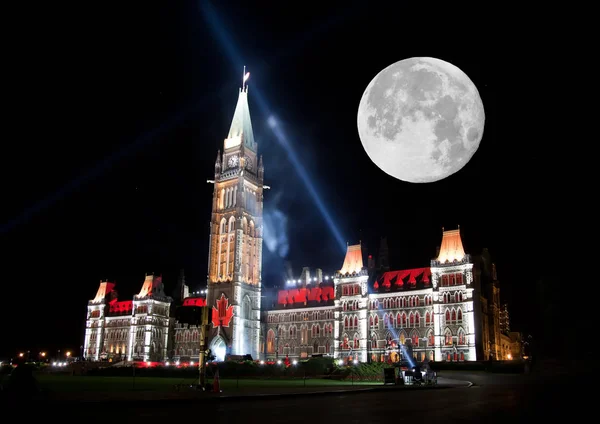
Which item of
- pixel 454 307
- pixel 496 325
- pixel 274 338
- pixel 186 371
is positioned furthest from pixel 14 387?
pixel 274 338

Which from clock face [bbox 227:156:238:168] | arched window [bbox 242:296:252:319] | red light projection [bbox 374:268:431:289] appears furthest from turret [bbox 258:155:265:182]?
red light projection [bbox 374:268:431:289]

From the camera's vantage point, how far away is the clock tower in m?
101

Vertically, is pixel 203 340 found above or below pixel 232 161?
below

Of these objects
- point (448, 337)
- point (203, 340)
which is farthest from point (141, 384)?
point (448, 337)

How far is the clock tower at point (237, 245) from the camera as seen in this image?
100875 millimetres

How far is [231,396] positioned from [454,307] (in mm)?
65972

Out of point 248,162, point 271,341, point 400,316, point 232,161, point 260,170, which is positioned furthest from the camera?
point 260,170

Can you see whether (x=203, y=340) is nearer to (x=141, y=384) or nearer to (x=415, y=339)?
(x=141, y=384)

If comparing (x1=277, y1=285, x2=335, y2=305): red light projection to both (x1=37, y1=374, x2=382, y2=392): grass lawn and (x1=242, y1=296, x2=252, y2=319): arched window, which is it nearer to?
(x1=242, y1=296, x2=252, y2=319): arched window

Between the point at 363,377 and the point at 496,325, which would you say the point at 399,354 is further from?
the point at 363,377

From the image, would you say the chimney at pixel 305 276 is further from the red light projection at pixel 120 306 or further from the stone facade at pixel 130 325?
the red light projection at pixel 120 306

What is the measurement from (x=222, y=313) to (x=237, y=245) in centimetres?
1341

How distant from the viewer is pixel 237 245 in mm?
104688

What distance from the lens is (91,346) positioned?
13012cm
